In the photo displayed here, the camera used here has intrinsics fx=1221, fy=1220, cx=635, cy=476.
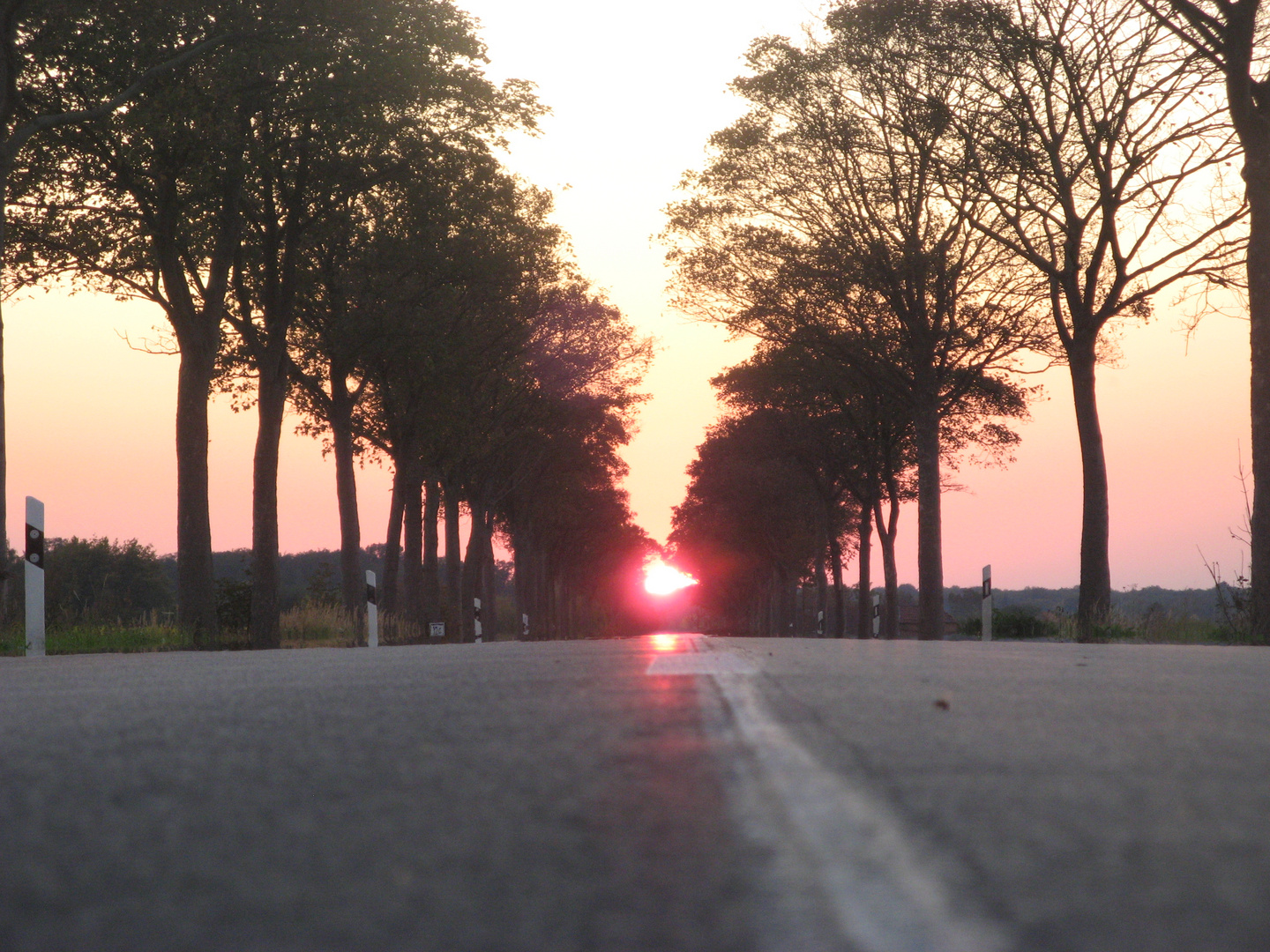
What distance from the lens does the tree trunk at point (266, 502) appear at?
2086 cm

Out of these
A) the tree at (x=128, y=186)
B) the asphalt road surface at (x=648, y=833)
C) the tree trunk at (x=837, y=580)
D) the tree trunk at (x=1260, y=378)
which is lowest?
the tree trunk at (x=837, y=580)

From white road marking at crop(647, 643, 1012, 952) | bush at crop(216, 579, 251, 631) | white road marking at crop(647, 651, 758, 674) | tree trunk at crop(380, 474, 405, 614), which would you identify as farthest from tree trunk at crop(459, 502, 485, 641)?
white road marking at crop(647, 643, 1012, 952)

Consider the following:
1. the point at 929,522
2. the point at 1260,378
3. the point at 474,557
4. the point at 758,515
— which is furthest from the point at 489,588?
the point at 1260,378

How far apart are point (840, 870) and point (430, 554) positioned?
35624mm

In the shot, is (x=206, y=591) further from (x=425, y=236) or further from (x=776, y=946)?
(x=776, y=946)

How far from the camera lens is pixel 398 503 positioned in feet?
Answer: 107

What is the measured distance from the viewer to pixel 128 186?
19594 mm

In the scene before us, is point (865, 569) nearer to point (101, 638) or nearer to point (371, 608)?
point (371, 608)

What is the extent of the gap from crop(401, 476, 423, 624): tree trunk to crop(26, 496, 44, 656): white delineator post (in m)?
20.0

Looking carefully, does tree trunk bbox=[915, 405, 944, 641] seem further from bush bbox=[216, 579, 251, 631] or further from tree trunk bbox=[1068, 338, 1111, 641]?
bush bbox=[216, 579, 251, 631]

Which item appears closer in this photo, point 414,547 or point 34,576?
point 34,576

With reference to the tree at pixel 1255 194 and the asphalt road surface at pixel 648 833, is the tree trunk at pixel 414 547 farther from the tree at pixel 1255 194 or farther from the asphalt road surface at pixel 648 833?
the asphalt road surface at pixel 648 833

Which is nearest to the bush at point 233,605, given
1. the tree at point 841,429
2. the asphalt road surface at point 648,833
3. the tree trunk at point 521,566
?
the tree at point 841,429

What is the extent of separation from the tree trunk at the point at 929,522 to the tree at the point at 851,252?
0.10ft
